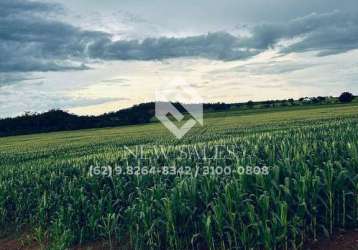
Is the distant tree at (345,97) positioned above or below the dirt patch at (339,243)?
above

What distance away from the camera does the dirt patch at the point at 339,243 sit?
820cm

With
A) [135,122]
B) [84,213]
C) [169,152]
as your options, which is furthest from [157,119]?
[84,213]

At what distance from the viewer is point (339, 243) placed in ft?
27.5

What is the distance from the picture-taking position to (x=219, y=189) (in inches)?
391

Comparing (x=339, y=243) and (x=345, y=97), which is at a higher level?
(x=345, y=97)

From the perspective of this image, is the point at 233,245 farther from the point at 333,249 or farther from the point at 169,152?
the point at 169,152

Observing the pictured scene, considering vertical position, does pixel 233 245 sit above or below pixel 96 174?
below

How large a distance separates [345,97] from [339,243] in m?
101

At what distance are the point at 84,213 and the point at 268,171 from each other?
4830 mm

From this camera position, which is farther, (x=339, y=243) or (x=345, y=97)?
(x=345, y=97)

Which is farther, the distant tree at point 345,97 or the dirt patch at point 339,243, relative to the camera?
the distant tree at point 345,97

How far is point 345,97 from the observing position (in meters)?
102

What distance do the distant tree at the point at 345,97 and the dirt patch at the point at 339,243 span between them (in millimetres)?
98864

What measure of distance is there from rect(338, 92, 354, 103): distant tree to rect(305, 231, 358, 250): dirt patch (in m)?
98.9
